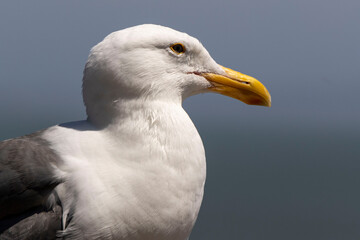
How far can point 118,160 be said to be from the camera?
6.05 feet

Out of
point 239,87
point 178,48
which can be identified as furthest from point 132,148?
point 239,87

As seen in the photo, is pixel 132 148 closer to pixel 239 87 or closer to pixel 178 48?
pixel 178 48

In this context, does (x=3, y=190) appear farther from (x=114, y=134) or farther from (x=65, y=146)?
(x=114, y=134)

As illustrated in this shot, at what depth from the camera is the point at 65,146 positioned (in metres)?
1.88

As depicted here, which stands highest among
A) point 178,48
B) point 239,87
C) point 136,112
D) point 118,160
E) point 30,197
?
point 178,48

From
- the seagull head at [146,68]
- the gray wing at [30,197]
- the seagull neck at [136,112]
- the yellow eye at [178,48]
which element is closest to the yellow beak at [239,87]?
the seagull head at [146,68]

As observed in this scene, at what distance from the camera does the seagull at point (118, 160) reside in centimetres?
177

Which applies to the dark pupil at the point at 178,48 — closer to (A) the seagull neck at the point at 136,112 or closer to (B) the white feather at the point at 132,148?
(B) the white feather at the point at 132,148

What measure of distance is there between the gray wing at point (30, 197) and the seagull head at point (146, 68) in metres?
0.29

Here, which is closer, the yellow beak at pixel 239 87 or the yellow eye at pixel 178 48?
the yellow eye at pixel 178 48

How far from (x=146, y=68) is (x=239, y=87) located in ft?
1.51

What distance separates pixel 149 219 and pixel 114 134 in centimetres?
35

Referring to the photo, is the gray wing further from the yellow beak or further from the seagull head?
the yellow beak

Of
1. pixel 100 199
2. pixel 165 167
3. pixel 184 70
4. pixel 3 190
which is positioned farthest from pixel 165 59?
pixel 3 190
